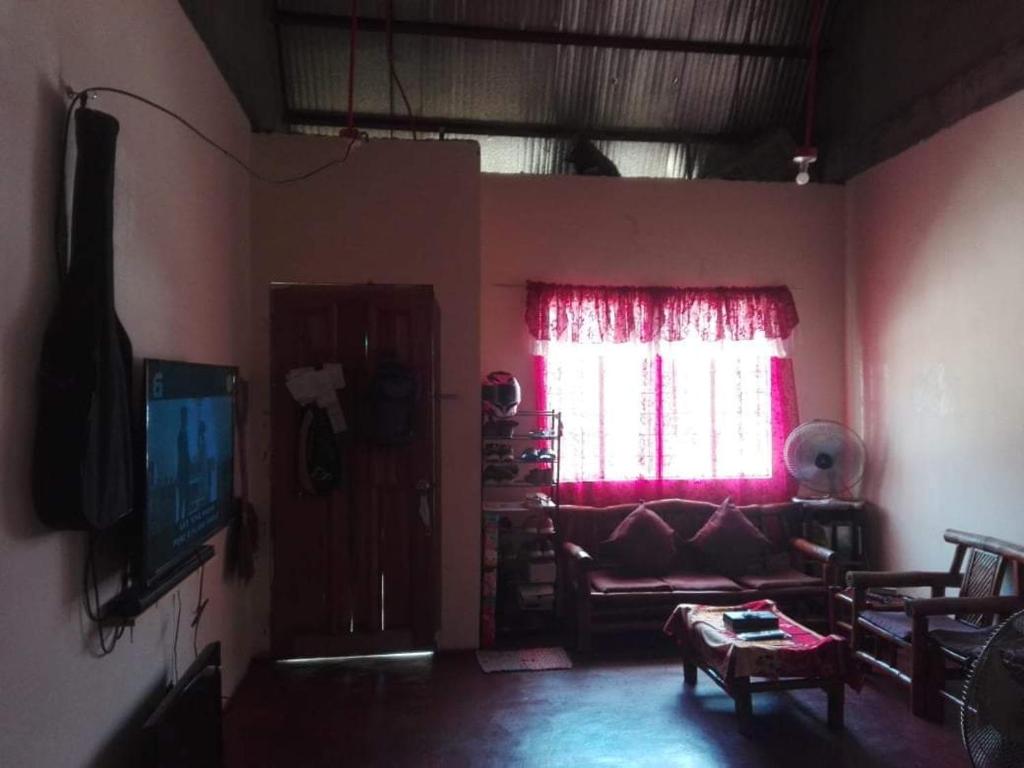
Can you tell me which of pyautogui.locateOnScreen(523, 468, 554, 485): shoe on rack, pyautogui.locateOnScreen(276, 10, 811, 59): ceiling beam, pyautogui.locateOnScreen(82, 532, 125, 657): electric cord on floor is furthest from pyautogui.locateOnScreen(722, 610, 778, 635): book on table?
pyautogui.locateOnScreen(276, 10, 811, 59): ceiling beam

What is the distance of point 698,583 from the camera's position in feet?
14.6

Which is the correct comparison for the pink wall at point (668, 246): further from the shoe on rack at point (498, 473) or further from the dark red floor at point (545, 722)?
the dark red floor at point (545, 722)

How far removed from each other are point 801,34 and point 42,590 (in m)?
5.54

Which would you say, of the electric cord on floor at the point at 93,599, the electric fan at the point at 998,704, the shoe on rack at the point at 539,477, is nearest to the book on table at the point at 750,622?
the shoe on rack at the point at 539,477

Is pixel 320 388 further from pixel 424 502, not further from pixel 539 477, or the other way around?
pixel 539 477

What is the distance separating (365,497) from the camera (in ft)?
13.7

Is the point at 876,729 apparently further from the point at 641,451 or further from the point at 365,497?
the point at 365,497

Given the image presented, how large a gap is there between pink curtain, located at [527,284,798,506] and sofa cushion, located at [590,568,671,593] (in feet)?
1.81

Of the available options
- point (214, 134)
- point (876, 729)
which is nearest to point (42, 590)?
point (214, 134)

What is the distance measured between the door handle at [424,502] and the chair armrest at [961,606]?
247 centimetres

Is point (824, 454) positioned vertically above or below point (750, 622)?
above

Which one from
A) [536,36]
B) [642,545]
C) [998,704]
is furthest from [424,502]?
[536,36]

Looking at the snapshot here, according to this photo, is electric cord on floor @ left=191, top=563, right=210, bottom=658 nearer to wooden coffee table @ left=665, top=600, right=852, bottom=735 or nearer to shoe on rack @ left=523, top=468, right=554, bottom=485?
shoe on rack @ left=523, top=468, right=554, bottom=485

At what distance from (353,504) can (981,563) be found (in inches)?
133
